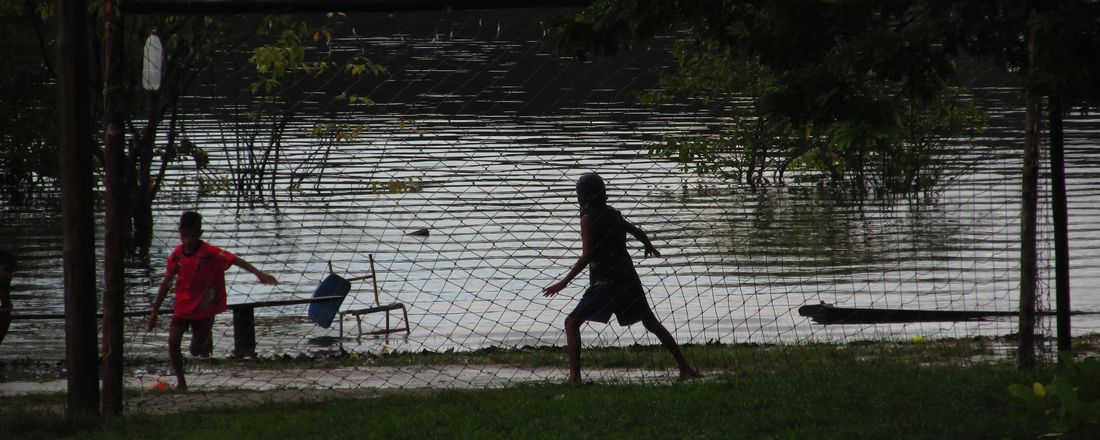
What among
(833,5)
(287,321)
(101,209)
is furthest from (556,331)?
(101,209)

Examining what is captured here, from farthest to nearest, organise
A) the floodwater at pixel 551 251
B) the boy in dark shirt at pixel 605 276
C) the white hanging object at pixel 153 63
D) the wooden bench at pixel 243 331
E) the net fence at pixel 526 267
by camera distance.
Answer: the floodwater at pixel 551 251 < the wooden bench at pixel 243 331 < the net fence at pixel 526 267 < the boy in dark shirt at pixel 605 276 < the white hanging object at pixel 153 63

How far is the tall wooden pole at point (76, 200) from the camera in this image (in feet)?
26.5

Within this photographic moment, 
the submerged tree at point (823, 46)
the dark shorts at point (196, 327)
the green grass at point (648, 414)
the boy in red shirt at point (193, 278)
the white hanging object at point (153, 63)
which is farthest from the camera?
the dark shorts at point (196, 327)

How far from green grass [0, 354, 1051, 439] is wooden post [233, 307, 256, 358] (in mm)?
3764

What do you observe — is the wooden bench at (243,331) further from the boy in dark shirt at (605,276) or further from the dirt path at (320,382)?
the boy in dark shirt at (605,276)

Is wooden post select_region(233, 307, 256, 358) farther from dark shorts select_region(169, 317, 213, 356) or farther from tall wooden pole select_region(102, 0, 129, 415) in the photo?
tall wooden pole select_region(102, 0, 129, 415)

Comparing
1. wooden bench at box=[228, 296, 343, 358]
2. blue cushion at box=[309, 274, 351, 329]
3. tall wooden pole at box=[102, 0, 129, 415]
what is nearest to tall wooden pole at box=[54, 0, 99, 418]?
tall wooden pole at box=[102, 0, 129, 415]

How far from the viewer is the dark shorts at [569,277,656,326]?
382 inches

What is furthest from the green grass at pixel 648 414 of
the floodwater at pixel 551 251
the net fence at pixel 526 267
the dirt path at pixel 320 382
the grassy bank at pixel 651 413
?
the floodwater at pixel 551 251

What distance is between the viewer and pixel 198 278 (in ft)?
33.8

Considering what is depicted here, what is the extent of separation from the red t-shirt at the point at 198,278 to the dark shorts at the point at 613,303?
8.96ft

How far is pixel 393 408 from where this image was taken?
27.0ft

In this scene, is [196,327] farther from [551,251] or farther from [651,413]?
[551,251]

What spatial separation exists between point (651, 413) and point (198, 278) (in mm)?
4121
